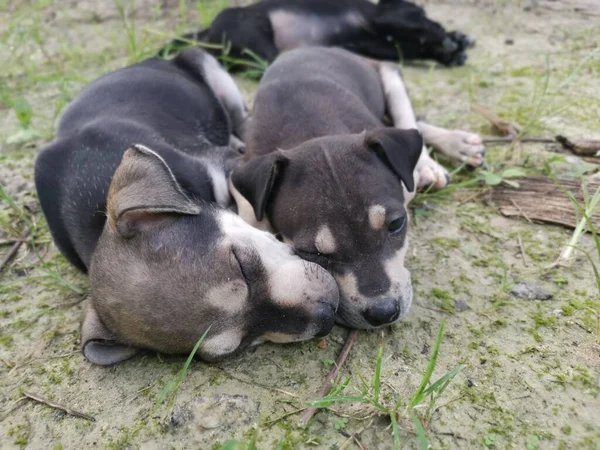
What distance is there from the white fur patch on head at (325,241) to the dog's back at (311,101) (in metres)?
1.21

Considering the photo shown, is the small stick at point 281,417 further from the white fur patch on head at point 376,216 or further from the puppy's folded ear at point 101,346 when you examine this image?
the white fur patch on head at point 376,216

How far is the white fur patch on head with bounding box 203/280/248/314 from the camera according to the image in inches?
123

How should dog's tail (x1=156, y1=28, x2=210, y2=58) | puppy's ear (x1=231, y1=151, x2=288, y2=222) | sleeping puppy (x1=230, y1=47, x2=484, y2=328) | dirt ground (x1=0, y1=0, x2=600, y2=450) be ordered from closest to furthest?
1. dirt ground (x1=0, y1=0, x2=600, y2=450)
2. sleeping puppy (x1=230, y1=47, x2=484, y2=328)
3. puppy's ear (x1=231, y1=151, x2=288, y2=222)
4. dog's tail (x1=156, y1=28, x2=210, y2=58)

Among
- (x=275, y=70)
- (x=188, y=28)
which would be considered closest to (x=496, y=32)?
(x=275, y=70)

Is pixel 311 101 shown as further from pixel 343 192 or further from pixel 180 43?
pixel 180 43

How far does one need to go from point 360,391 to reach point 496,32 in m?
6.94

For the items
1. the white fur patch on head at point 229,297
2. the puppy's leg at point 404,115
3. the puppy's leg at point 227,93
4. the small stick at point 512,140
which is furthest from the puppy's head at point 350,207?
the puppy's leg at point 227,93

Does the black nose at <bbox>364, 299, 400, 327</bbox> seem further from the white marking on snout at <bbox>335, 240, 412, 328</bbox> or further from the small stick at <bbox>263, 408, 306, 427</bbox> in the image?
the small stick at <bbox>263, 408, 306, 427</bbox>

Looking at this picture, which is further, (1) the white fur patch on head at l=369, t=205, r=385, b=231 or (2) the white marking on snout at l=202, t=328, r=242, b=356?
(1) the white fur patch on head at l=369, t=205, r=385, b=231

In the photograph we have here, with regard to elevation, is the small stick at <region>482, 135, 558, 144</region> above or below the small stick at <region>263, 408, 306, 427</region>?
below

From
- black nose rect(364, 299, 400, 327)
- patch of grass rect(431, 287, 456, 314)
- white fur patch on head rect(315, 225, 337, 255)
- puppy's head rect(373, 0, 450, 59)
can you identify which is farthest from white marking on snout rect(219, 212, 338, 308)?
puppy's head rect(373, 0, 450, 59)

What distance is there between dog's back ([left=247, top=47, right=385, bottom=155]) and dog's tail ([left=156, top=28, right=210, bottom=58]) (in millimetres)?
2117

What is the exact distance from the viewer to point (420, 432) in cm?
250

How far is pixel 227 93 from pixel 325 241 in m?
3.45
